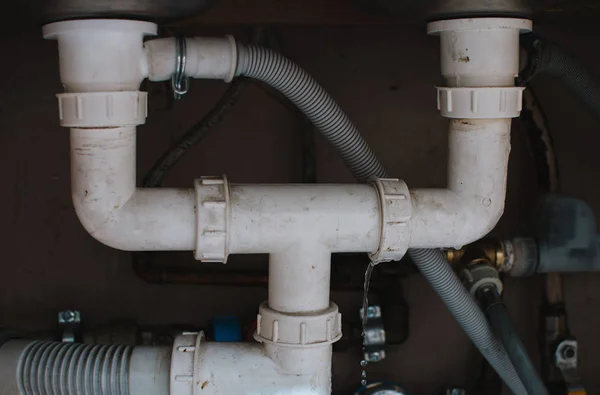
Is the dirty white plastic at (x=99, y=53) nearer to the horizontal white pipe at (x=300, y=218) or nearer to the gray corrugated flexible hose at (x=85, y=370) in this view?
the horizontal white pipe at (x=300, y=218)

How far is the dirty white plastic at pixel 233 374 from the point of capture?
86cm

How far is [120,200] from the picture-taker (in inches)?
32.1

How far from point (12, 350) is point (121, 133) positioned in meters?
0.33

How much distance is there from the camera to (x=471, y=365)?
134 cm

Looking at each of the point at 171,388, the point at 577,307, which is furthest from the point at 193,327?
the point at 577,307

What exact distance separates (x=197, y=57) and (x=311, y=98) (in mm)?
161

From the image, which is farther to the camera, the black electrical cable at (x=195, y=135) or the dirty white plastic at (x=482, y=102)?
the black electrical cable at (x=195, y=135)

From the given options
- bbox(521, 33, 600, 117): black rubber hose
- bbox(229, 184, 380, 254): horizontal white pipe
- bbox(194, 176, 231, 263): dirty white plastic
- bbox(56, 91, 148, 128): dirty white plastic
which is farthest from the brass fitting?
bbox(56, 91, 148, 128): dirty white plastic

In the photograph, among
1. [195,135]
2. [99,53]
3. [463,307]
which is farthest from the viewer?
[195,135]

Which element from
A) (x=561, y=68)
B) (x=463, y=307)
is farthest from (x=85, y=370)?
(x=561, y=68)

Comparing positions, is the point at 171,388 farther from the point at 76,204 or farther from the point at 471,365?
the point at 471,365

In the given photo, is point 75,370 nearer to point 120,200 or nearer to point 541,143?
point 120,200

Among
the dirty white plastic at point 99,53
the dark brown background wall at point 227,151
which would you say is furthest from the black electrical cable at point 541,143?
the dirty white plastic at point 99,53

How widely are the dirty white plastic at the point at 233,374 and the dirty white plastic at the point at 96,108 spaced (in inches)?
11.4
